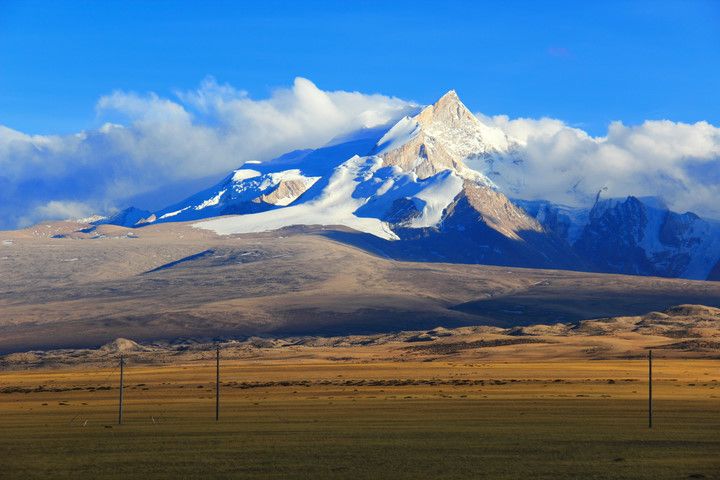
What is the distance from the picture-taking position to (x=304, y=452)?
46812 mm

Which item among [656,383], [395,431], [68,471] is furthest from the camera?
[656,383]

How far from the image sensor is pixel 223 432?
54.8 m

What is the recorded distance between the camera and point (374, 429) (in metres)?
56.0

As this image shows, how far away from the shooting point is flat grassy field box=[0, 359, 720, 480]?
42219 millimetres

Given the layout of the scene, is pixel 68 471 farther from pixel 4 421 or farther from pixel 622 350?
pixel 622 350

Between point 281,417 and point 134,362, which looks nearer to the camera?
point 281,417

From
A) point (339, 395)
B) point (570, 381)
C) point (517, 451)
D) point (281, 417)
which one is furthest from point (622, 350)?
point (517, 451)

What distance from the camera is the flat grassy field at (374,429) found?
42.2m

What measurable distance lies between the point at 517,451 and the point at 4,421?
3181 centimetres

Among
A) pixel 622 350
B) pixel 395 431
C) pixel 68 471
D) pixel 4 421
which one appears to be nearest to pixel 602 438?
pixel 395 431

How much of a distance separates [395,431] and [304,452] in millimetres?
8802

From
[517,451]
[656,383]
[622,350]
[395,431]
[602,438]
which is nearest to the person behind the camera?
[517,451]

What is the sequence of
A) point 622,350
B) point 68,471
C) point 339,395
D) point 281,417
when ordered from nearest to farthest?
1. point 68,471
2. point 281,417
3. point 339,395
4. point 622,350

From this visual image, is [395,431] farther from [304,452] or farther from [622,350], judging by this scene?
[622,350]
